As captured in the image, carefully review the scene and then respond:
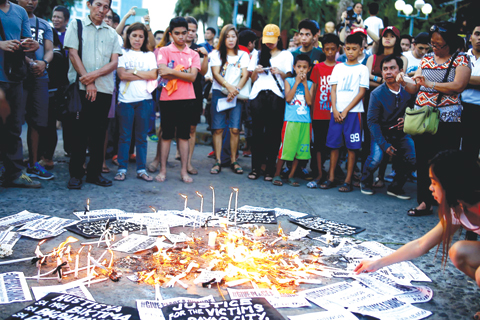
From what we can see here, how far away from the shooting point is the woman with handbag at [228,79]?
6.38 metres

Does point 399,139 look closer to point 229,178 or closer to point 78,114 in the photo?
point 229,178

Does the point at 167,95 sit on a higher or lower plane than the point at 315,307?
higher

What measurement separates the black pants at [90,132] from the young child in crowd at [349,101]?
119 inches

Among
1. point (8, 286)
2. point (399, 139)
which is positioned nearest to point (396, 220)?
point (399, 139)

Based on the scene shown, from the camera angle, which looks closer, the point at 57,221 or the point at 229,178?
the point at 57,221

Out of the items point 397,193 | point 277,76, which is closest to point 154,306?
point 397,193

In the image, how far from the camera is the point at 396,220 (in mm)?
4660

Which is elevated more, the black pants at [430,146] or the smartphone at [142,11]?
the smartphone at [142,11]

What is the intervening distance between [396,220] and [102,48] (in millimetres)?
3951

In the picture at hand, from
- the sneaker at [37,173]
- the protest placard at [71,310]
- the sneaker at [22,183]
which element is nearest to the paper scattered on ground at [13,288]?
the protest placard at [71,310]

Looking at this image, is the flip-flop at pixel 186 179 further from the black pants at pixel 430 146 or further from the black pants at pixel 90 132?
the black pants at pixel 430 146

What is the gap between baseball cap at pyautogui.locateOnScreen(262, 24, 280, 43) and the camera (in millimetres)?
6137

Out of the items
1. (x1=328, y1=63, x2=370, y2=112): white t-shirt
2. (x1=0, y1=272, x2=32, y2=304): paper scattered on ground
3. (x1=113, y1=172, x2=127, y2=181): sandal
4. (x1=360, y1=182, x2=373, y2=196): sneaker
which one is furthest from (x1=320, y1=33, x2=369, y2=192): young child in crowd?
(x1=0, y1=272, x2=32, y2=304): paper scattered on ground

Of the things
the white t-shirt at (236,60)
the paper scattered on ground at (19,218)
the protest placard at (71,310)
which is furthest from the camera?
the white t-shirt at (236,60)
